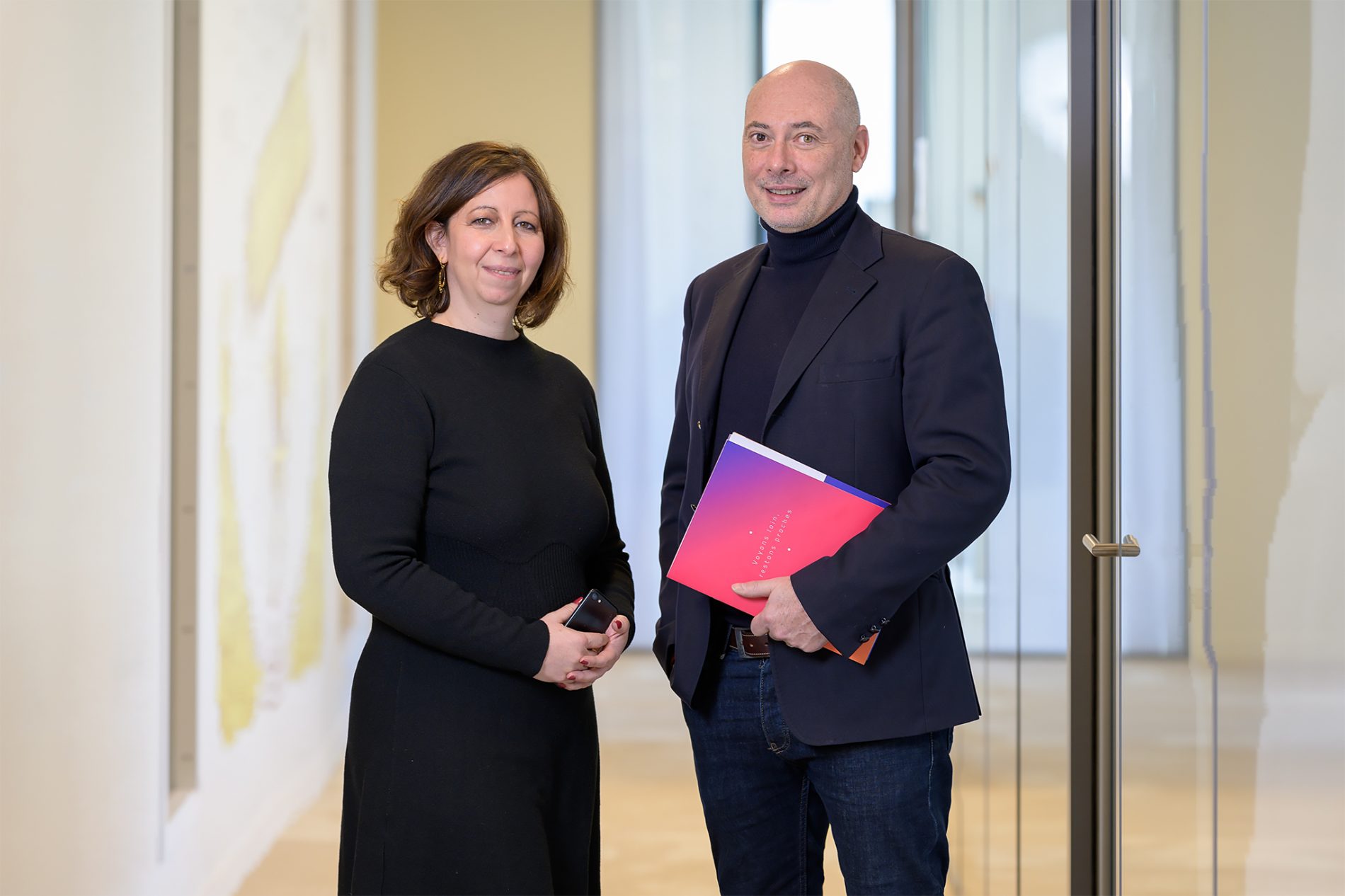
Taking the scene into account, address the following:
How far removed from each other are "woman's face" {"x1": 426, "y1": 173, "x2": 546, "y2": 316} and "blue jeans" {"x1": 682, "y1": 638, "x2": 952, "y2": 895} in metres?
0.58

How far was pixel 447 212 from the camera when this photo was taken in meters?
1.62

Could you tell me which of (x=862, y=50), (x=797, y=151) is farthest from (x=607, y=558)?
(x=862, y=50)

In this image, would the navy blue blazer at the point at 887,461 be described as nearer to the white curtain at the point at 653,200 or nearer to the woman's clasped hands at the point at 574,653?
the woman's clasped hands at the point at 574,653

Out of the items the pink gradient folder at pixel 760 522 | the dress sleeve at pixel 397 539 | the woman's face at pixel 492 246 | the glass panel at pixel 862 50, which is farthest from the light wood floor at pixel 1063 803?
the glass panel at pixel 862 50

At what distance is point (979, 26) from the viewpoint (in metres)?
2.70

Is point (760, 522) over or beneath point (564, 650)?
over

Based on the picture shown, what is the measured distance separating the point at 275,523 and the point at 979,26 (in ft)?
7.76

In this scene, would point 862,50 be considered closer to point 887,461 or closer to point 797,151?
point 797,151

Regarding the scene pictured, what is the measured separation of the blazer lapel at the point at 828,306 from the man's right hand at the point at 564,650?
1.18 ft

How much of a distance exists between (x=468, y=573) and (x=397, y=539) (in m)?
0.11

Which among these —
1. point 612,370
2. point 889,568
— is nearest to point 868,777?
point 889,568

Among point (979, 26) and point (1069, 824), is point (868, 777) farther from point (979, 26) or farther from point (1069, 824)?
point (979, 26)

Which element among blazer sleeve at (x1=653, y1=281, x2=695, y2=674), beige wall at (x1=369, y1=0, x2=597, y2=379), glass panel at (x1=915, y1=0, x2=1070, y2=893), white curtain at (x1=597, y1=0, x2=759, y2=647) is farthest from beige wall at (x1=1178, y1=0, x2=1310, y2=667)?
beige wall at (x1=369, y1=0, x2=597, y2=379)

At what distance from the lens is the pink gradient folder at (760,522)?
57.2 inches
